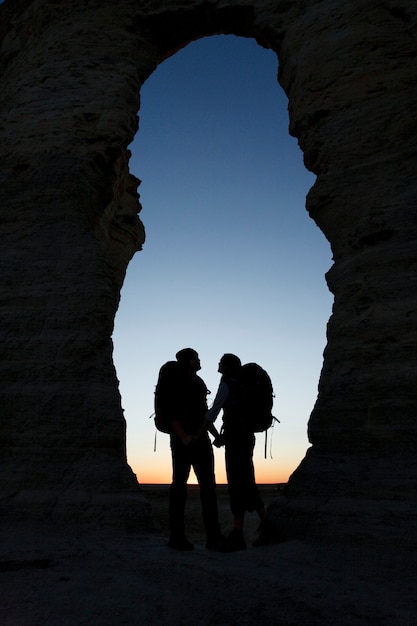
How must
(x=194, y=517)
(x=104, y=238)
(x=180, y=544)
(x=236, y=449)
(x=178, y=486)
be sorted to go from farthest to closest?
(x=194, y=517) → (x=104, y=238) → (x=236, y=449) → (x=178, y=486) → (x=180, y=544)

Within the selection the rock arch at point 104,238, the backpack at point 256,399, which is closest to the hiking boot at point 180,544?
the rock arch at point 104,238

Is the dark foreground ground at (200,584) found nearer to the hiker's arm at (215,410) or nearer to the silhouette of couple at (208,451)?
the silhouette of couple at (208,451)

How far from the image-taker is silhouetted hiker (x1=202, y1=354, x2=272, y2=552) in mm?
4543

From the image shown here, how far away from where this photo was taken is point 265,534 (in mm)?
4688

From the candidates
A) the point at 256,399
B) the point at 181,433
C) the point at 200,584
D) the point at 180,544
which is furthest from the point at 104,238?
the point at 200,584

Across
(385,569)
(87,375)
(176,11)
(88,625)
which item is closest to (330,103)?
(176,11)

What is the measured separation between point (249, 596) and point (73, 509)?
255 cm

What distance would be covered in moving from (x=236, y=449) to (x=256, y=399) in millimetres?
483

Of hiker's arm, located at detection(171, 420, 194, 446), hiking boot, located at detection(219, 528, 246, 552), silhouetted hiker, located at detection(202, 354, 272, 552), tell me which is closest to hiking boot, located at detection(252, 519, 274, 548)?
silhouetted hiker, located at detection(202, 354, 272, 552)

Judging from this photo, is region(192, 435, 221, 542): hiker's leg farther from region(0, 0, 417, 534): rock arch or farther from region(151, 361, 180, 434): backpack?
region(0, 0, 417, 534): rock arch

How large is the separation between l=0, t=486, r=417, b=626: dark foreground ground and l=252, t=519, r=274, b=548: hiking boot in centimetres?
24

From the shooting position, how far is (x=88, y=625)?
254 centimetres

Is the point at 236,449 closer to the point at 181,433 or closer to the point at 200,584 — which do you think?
the point at 181,433

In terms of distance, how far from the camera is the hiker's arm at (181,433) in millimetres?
4285
